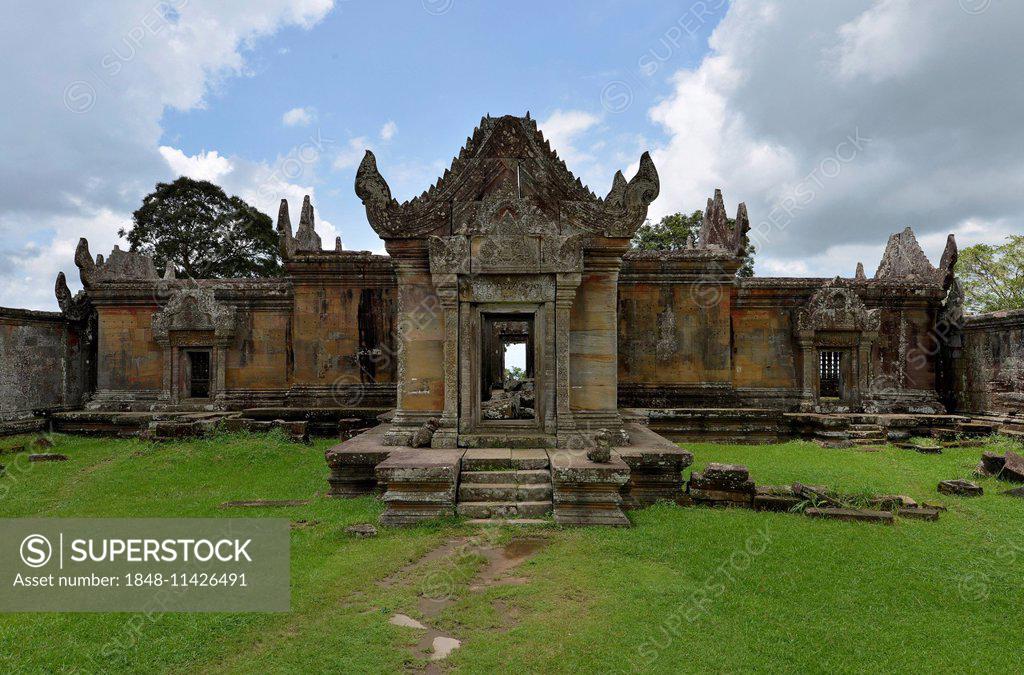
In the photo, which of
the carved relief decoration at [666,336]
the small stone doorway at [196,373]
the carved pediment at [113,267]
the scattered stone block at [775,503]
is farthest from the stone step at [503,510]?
the carved pediment at [113,267]

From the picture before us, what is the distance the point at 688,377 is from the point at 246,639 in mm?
12451

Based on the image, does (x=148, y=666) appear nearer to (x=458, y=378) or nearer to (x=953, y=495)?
(x=458, y=378)

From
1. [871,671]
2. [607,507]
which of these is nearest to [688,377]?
[607,507]

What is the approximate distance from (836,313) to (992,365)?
4.57 meters

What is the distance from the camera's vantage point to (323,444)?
13.0 metres

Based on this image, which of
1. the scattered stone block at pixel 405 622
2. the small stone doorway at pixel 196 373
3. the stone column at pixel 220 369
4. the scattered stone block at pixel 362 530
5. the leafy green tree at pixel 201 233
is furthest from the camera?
the leafy green tree at pixel 201 233

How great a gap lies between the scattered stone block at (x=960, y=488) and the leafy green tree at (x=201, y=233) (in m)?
28.4

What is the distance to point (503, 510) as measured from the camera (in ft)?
22.0

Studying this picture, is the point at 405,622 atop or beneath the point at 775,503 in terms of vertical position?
beneath

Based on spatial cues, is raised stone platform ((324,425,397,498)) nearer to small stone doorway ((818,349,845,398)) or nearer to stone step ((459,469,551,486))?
stone step ((459,469,551,486))

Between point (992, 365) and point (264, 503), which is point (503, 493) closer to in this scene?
point (264, 503)

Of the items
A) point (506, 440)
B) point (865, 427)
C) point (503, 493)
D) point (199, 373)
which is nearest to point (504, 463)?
point (503, 493)

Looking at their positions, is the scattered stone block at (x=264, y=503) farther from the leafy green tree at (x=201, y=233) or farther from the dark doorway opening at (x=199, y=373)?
the leafy green tree at (x=201, y=233)

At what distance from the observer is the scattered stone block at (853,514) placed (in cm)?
661
